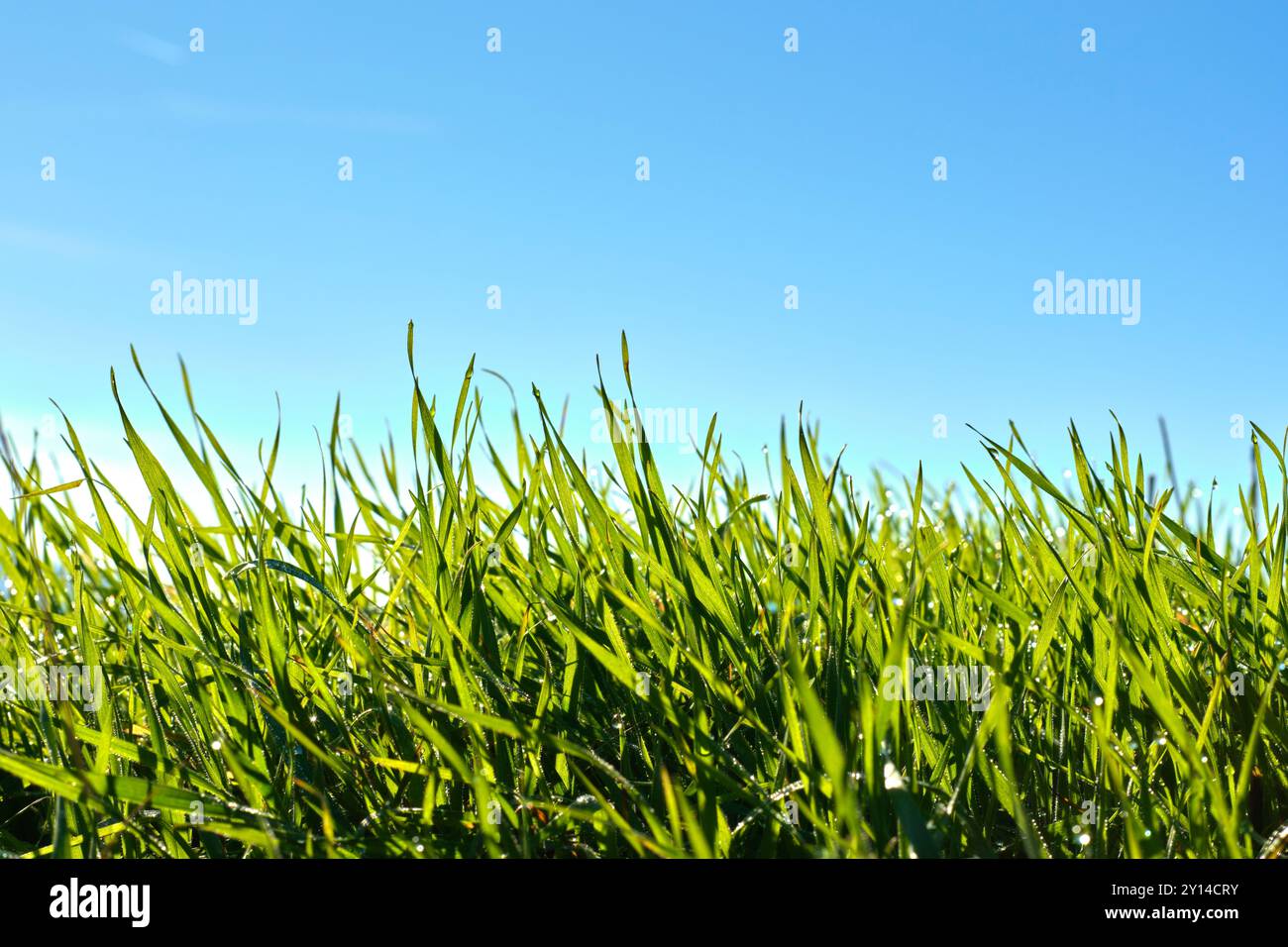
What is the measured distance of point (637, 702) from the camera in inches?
44.2

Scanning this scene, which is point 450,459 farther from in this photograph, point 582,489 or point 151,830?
point 151,830

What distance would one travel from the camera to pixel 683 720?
39.5 inches

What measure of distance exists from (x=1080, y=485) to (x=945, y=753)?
53cm

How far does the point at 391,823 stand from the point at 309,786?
137 mm

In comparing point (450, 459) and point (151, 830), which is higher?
point (450, 459)

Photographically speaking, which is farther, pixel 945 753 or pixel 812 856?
pixel 945 753

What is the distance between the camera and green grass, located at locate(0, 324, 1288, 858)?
879 millimetres

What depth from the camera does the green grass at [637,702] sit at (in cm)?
88
